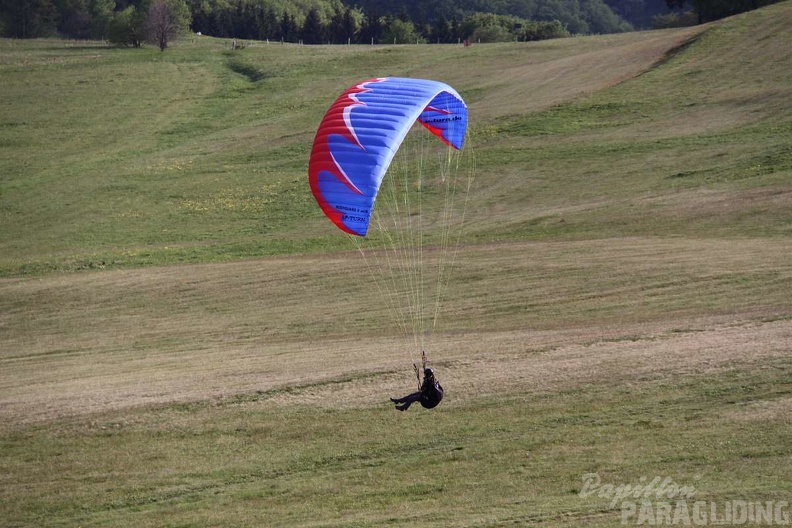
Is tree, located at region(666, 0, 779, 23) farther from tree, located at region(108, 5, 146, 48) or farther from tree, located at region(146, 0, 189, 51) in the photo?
tree, located at region(108, 5, 146, 48)

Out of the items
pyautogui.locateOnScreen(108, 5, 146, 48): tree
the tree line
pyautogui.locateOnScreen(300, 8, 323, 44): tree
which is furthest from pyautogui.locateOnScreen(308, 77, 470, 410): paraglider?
pyautogui.locateOnScreen(300, 8, 323, 44): tree

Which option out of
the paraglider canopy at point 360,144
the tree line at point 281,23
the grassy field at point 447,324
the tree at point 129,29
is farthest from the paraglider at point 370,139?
the tree line at point 281,23

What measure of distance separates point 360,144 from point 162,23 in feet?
245

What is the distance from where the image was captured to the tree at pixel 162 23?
282 feet

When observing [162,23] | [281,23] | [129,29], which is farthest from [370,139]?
Answer: [281,23]

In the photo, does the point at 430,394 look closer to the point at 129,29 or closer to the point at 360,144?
the point at 360,144

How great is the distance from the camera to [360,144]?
1648 centimetres

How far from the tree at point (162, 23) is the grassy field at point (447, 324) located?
3023 cm

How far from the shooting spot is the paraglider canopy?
15.9 meters

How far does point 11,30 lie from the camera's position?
121 meters

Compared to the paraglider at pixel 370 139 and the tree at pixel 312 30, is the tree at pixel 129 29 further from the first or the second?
the paraglider at pixel 370 139

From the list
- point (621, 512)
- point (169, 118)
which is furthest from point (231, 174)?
point (621, 512)

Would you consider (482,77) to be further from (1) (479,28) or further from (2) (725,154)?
(1) (479,28)

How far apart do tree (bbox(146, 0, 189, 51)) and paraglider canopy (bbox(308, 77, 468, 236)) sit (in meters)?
72.1
